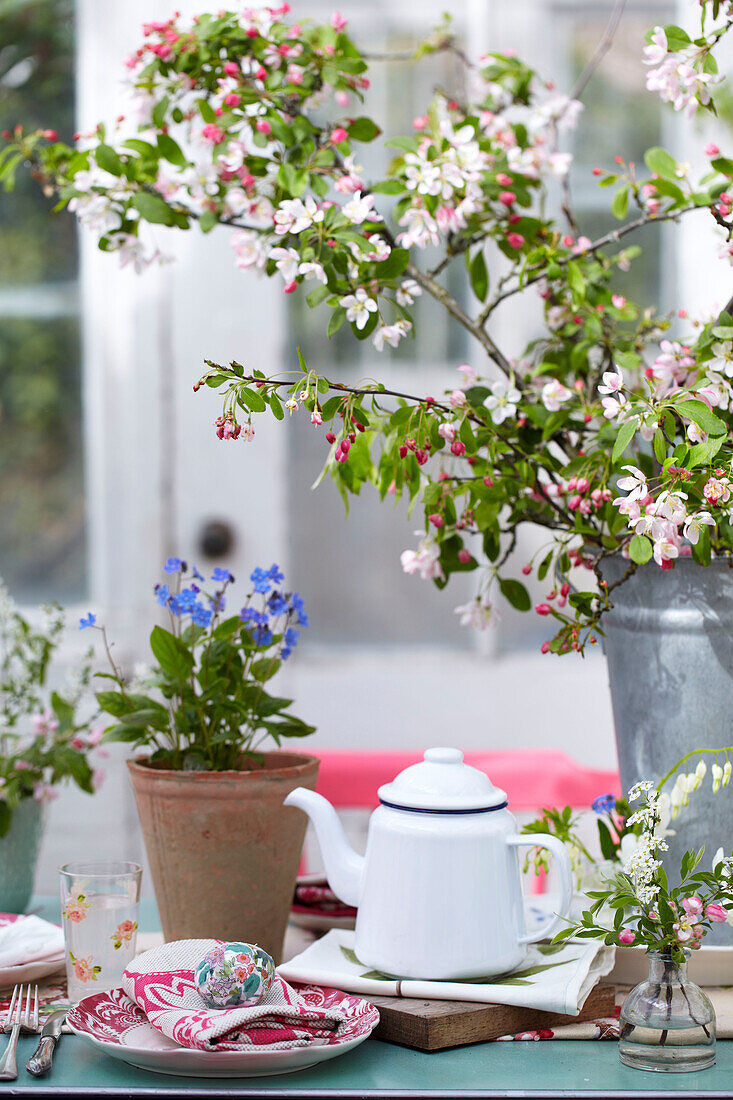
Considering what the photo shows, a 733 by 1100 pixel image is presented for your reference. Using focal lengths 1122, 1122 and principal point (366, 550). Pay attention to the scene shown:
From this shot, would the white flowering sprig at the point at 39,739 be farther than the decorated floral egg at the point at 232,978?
Yes

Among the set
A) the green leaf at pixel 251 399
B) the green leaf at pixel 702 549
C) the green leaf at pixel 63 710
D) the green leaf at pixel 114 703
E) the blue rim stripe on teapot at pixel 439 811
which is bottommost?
the blue rim stripe on teapot at pixel 439 811

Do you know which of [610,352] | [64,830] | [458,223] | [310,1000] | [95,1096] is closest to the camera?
[95,1096]

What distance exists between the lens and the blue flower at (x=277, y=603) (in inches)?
35.2

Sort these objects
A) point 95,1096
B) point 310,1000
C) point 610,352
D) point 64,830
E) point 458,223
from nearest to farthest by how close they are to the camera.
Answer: point 95,1096 → point 310,1000 → point 458,223 → point 610,352 → point 64,830

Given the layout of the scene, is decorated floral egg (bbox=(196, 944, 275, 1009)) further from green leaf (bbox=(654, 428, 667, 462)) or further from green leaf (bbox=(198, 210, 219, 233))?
green leaf (bbox=(198, 210, 219, 233))

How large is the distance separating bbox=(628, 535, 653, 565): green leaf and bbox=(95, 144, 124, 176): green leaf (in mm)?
522

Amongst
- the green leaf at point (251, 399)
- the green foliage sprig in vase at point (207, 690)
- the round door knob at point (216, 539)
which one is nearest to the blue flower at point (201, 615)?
the green foliage sprig in vase at point (207, 690)

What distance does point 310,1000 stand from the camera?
0.72 meters

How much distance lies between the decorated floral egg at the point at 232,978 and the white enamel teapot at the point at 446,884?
3.3 inches

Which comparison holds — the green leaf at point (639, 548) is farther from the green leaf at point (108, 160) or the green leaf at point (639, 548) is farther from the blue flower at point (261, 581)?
the green leaf at point (108, 160)

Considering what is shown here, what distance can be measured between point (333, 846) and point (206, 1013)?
16cm

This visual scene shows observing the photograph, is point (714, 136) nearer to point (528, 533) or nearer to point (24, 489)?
point (528, 533)

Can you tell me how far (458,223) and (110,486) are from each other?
129 centimetres

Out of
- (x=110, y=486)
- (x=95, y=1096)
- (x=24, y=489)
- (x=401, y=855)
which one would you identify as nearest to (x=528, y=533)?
(x=110, y=486)
